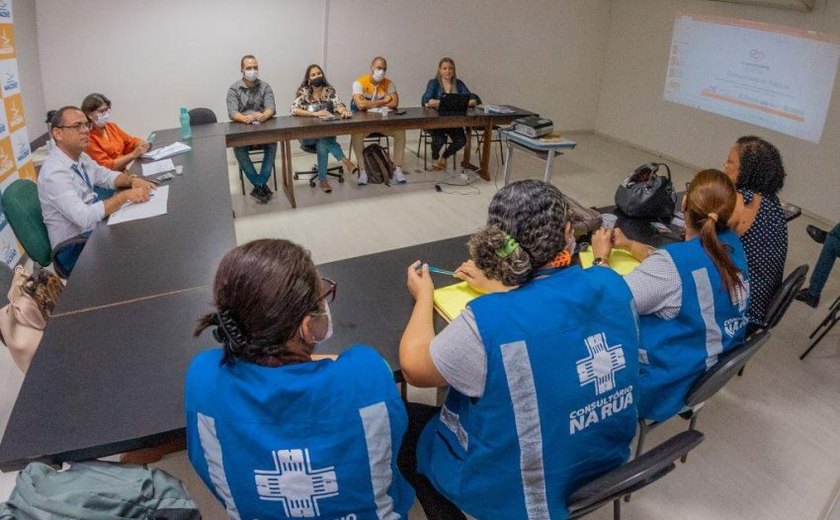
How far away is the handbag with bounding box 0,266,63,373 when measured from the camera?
1650 mm

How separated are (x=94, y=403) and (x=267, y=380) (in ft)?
2.13

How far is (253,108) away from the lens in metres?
4.60

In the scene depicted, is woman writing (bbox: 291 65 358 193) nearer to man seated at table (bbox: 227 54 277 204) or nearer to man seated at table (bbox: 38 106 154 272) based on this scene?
man seated at table (bbox: 227 54 277 204)

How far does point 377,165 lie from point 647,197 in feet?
10.1

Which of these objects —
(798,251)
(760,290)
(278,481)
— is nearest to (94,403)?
(278,481)

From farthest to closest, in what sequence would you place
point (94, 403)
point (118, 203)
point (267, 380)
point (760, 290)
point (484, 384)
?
point (118, 203)
point (760, 290)
point (94, 403)
point (484, 384)
point (267, 380)

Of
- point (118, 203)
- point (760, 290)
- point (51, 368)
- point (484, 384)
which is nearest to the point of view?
point (484, 384)

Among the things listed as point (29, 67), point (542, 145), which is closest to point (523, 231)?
point (542, 145)

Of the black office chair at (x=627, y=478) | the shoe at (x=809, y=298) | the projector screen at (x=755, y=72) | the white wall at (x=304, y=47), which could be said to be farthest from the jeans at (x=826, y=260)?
the white wall at (x=304, y=47)

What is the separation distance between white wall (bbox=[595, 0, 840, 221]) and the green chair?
5581 mm

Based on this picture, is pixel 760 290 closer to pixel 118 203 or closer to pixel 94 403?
pixel 94 403

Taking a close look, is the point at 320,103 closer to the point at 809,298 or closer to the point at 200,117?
the point at 200,117

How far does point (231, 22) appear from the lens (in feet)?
17.3

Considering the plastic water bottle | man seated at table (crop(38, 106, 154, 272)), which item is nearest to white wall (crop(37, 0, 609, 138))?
the plastic water bottle
